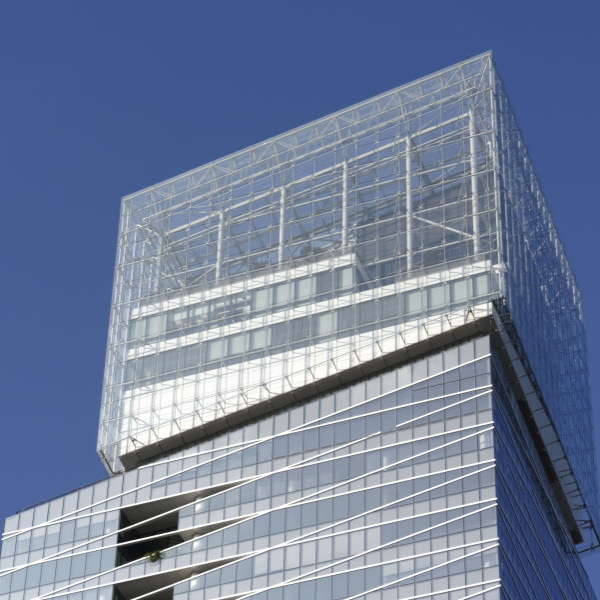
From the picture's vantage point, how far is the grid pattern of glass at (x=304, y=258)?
12812 cm

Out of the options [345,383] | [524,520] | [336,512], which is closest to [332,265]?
[345,383]

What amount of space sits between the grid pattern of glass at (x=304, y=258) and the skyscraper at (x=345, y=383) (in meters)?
0.19

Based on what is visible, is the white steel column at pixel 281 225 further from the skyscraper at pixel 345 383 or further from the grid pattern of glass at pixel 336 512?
the grid pattern of glass at pixel 336 512

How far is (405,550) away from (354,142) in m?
42.8

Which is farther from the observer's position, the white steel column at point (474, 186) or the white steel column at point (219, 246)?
the white steel column at point (219, 246)

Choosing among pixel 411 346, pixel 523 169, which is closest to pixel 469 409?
pixel 411 346

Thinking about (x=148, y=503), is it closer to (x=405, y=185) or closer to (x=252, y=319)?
(x=252, y=319)

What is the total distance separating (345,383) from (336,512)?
43.6ft

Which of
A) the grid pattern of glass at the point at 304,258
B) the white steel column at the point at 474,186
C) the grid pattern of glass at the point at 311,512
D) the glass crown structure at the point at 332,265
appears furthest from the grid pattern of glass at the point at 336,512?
the white steel column at the point at 474,186

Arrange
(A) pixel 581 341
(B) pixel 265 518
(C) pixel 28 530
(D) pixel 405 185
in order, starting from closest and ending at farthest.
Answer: (B) pixel 265 518 < (C) pixel 28 530 < (D) pixel 405 185 < (A) pixel 581 341

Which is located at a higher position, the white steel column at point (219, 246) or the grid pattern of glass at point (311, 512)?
the white steel column at point (219, 246)

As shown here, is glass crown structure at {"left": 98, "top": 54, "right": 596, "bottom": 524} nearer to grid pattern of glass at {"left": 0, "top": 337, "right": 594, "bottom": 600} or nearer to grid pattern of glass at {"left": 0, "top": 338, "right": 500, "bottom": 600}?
grid pattern of glass at {"left": 0, "top": 337, "right": 594, "bottom": 600}

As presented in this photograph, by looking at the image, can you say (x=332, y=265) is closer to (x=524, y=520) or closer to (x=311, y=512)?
(x=311, y=512)

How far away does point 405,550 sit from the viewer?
11119 cm
